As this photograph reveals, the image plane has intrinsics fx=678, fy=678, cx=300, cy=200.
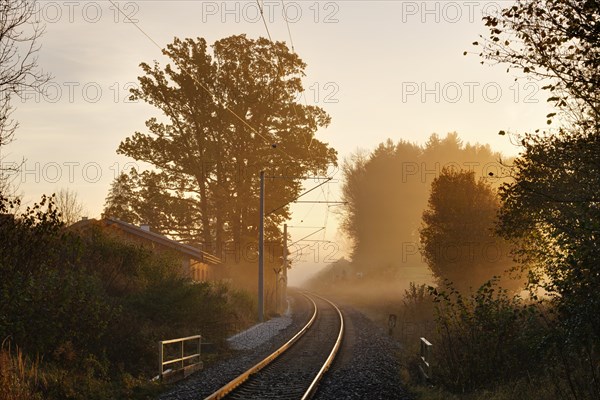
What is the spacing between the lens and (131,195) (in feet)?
153

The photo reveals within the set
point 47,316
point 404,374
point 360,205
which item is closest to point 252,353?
point 404,374

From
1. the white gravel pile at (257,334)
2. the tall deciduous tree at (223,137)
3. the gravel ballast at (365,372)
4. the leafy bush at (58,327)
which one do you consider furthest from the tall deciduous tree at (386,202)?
the leafy bush at (58,327)

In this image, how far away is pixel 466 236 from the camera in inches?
1463

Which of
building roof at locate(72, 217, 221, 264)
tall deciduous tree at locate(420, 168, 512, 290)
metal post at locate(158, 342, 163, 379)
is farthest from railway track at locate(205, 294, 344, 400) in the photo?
building roof at locate(72, 217, 221, 264)

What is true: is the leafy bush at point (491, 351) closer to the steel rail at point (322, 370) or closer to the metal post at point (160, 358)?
the steel rail at point (322, 370)

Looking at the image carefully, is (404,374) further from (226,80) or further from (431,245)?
(226,80)

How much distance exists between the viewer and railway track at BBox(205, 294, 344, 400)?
1398 centimetres

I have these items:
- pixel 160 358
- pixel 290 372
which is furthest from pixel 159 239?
pixel 160 358

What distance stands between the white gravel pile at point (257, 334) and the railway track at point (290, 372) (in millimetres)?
1492

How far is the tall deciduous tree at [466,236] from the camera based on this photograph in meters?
37.1

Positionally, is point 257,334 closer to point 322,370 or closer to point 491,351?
point 322,370

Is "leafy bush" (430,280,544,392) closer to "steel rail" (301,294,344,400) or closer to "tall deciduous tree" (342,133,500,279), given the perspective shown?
"steel rail" (301,294,344,400)

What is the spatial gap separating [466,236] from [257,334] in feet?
45.9

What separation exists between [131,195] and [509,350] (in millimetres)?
35935
